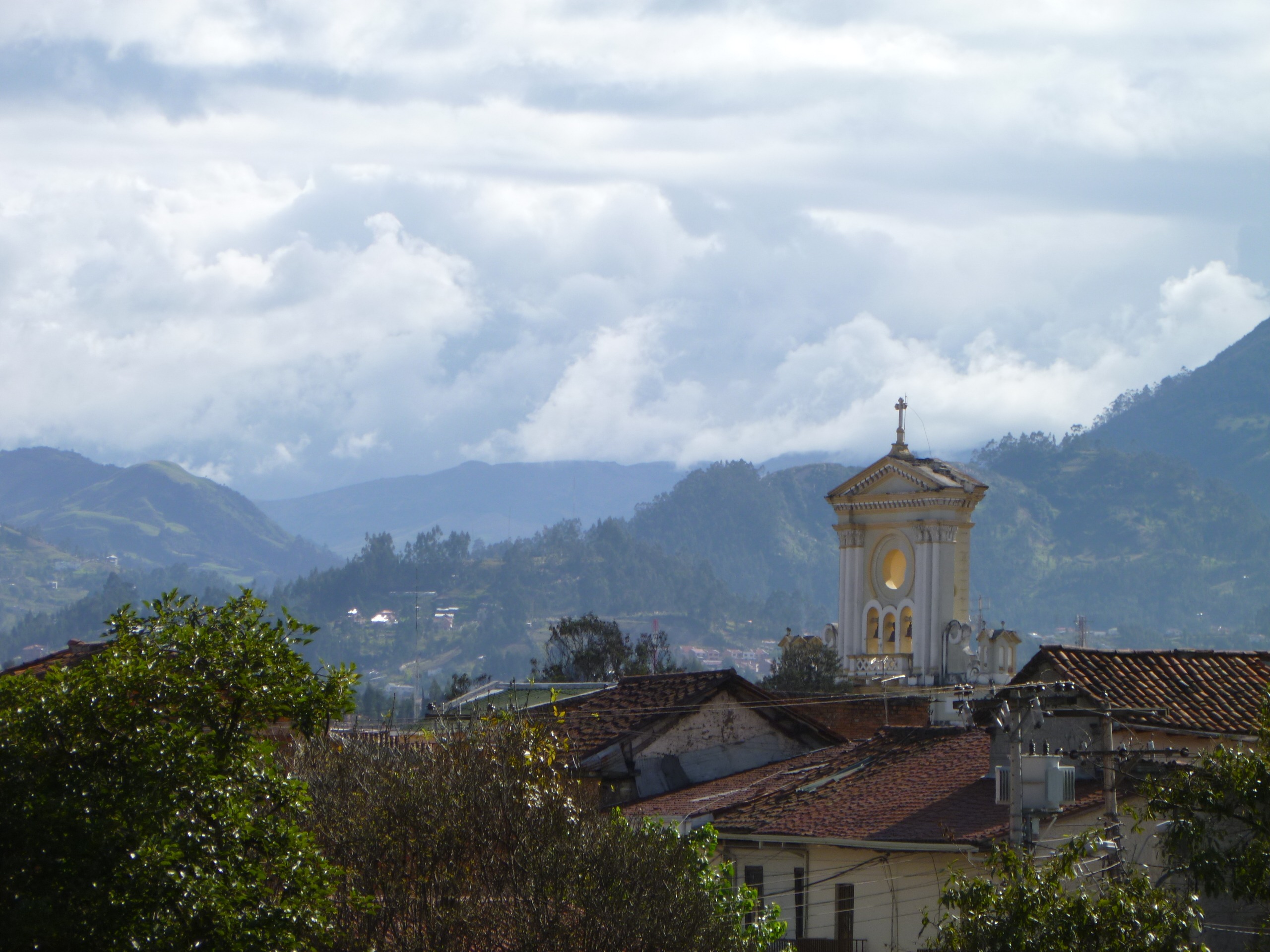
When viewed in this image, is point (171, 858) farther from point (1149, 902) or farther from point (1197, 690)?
point (1197, 690)

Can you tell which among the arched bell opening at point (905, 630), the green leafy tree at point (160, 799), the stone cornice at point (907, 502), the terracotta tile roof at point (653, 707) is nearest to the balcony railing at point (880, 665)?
the arched bell opening at point (905, 630)

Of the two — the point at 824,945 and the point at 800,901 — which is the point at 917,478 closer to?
the point at 800,901

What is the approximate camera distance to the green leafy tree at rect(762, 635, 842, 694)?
5766cm

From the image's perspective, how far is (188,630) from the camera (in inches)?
657

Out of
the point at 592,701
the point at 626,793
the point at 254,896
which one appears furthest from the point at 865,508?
the point at 254,896

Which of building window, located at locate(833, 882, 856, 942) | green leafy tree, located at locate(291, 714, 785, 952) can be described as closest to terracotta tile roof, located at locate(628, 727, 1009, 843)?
building window, located at locate(833, 882, 856, 942)

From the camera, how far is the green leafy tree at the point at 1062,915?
15922 mm

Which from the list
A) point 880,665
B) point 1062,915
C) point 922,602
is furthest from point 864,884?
point 922,602

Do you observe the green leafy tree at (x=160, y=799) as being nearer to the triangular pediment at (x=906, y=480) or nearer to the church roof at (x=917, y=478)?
the church roof at (x=917, y=478)

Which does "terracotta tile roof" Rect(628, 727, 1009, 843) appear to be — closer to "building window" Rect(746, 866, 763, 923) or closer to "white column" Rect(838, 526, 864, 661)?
"building window" Rect(746, 866, 763, 923)

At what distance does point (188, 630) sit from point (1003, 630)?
47.1 meters

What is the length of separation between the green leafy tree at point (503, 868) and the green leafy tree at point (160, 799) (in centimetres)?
141

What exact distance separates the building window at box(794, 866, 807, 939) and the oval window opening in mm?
36029

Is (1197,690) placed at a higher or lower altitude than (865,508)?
lower
